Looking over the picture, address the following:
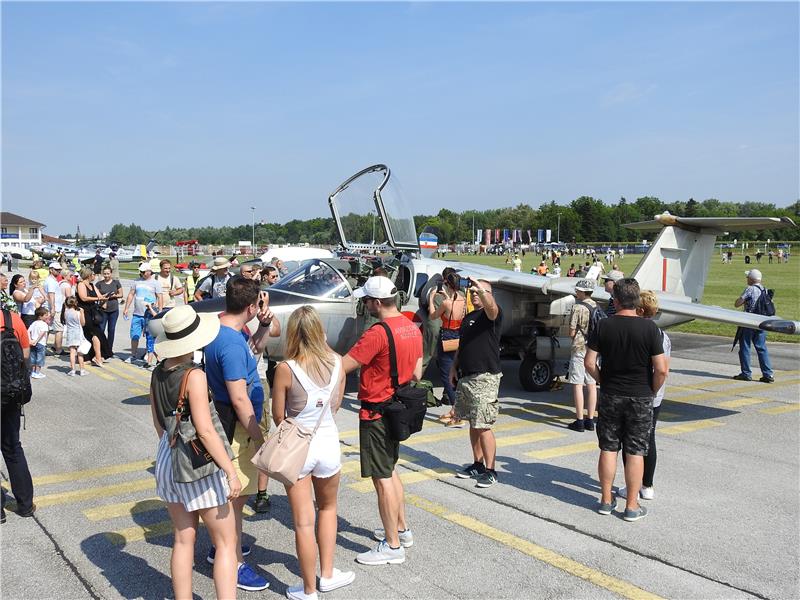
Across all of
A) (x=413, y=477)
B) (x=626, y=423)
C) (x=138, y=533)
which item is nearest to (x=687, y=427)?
(x=626, y=423)

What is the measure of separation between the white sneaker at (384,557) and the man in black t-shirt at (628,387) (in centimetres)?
195

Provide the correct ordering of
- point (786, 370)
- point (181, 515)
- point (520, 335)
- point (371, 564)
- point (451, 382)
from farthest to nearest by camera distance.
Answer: point (786, 370)
point (520, 335)
point (451, 382)
point (371, 564)
point (181, 515)

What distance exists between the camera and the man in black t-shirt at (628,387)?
5324 mm

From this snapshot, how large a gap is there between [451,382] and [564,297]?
2779 mm

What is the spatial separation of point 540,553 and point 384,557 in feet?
3.70

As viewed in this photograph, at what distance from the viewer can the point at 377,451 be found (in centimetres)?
445

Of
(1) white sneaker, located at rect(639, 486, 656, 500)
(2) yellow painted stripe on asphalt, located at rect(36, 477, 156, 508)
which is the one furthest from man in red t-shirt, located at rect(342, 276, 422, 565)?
(2) yellow painted stripe on asphalt, located at rect(36, 477, 156, 508)

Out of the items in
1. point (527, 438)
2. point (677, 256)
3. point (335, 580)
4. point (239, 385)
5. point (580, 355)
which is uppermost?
point (677, 256)

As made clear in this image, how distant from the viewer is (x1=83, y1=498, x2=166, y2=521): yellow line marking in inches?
A: 208

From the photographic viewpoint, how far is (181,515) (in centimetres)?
357

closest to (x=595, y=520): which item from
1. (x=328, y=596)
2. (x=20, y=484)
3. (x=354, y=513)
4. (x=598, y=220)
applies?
(x=354, y=513)

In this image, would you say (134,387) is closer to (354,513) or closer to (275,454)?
(354,513)

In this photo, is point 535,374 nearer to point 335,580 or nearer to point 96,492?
point 96,492

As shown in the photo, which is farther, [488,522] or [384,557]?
[488,522]
